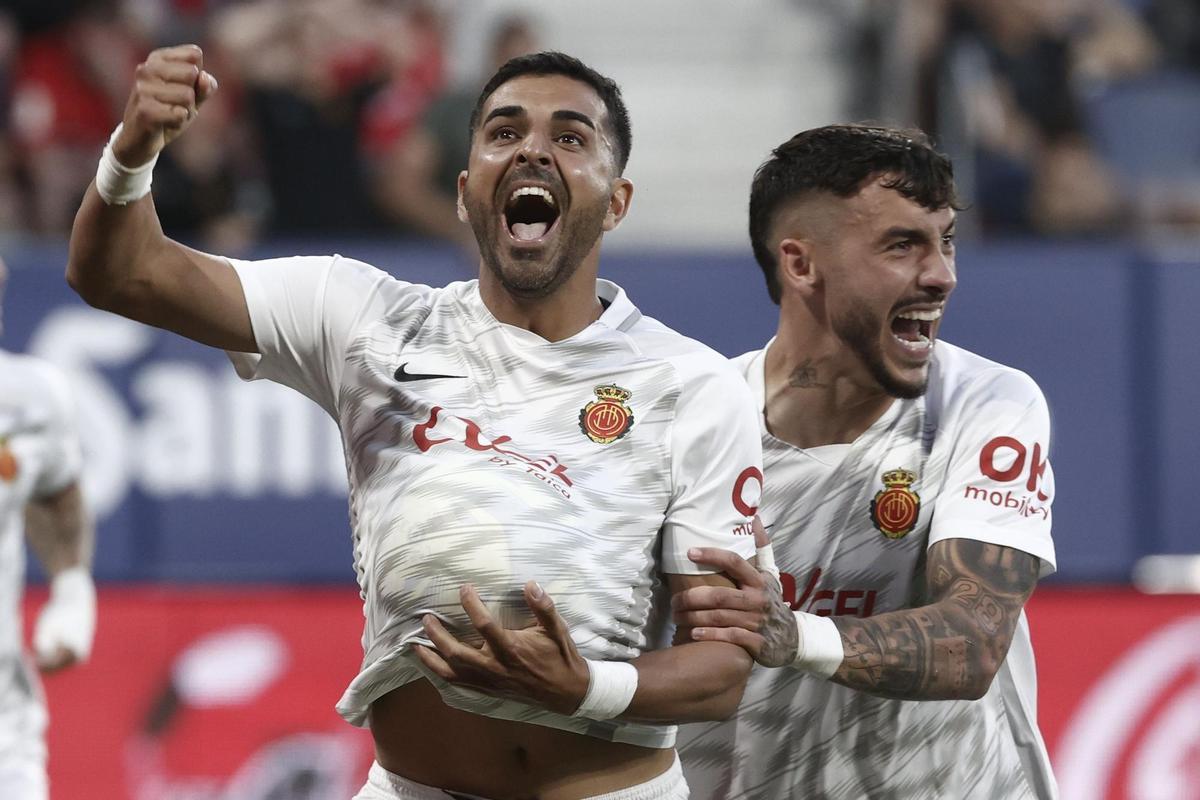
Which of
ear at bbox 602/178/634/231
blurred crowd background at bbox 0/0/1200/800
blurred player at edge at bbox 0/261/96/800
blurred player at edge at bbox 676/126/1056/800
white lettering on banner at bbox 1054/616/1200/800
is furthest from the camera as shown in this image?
blurred crowd background at bbox 0/0/1200/800

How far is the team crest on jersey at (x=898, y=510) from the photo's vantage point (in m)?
3.97

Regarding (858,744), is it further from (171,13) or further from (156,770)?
(171,13)

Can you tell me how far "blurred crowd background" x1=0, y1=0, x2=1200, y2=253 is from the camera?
8461 millimetres

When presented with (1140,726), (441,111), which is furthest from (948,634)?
(441,111)

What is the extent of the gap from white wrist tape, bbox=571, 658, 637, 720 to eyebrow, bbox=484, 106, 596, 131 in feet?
3.52

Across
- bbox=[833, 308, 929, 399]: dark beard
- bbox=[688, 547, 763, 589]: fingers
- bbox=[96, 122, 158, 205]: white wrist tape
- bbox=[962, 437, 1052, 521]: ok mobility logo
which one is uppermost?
bbox=[96, 122, 158, 205]: white wrist tape

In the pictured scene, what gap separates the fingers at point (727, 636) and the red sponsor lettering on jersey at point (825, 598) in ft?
2.07

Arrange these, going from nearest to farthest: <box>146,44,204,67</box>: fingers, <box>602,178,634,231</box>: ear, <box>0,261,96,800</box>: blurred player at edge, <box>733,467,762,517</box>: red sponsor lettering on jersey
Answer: <box>146,44,204,67</box>: fingers < <box>733,467,762,517</box>: red sponsor lettering on jersey < <box>602,178,634,231</box>: ear < <box>0,261,96,800</box>: blurred player at edge

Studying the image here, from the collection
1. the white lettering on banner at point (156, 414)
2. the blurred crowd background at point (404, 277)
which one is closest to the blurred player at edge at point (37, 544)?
the blurred crowd background at point (404, 277)

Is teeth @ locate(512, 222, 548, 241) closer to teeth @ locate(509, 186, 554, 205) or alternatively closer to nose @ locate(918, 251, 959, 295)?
teeth @ locate(509, 186, 554, 205)

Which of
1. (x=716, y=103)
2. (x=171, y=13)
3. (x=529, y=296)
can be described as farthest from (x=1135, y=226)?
(x=529, y=296)

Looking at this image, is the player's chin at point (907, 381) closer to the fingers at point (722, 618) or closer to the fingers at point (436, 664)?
the fingers at point (722, 618)

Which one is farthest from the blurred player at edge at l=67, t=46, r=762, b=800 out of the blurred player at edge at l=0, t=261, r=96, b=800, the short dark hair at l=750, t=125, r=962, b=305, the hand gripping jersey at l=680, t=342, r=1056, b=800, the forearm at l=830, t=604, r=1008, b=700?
the blurred player at edge at l=0, t=261, r=96, b=800

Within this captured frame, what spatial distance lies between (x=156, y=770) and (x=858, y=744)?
3.96 m
